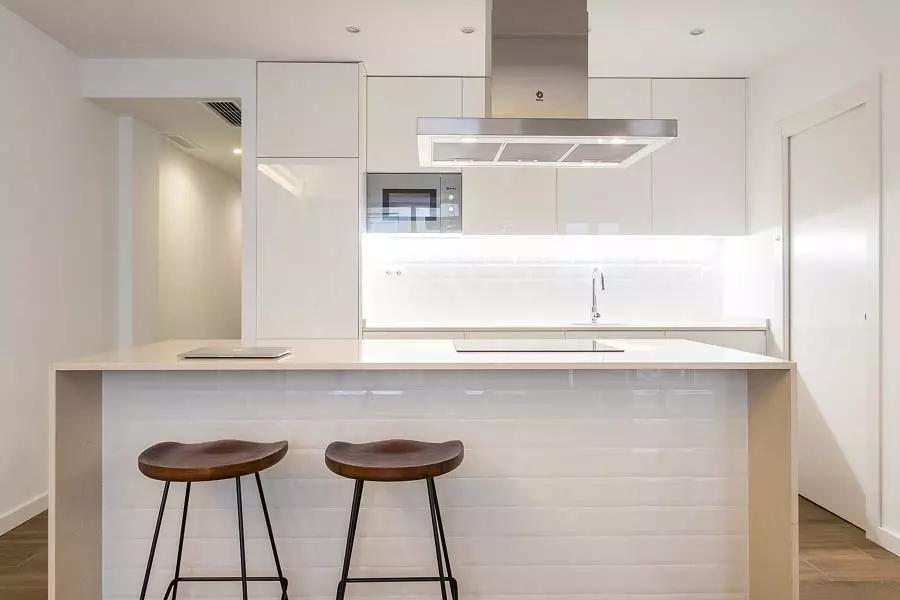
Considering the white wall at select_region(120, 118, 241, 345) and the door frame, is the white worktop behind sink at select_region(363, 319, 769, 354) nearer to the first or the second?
the door frame

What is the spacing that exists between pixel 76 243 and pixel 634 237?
3.65 metres

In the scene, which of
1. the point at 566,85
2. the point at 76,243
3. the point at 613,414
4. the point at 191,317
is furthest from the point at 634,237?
the point at 191,317

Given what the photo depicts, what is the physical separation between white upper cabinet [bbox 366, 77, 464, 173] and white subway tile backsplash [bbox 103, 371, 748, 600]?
217 centimetres

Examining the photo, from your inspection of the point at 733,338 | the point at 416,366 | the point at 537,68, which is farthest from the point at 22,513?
the point at 733,338

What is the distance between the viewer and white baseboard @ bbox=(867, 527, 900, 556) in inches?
109

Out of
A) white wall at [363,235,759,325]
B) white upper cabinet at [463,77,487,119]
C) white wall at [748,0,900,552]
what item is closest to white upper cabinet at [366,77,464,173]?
white upper cabinet at [463,77,487,119]

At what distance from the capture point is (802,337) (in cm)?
359

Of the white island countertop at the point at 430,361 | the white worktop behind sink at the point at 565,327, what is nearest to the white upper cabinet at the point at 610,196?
the white worktop behind sink at the point at 565,327

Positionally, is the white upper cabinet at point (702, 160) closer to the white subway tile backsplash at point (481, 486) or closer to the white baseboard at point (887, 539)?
the white baseboard at point (887, 539)

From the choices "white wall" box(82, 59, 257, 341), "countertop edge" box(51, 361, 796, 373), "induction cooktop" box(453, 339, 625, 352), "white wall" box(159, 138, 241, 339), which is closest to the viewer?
"countertop edge" box(51, 361, 796, 373)

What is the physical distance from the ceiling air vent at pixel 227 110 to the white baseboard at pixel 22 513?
2.53 metres

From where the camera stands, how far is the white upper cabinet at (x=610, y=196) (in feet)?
13.7

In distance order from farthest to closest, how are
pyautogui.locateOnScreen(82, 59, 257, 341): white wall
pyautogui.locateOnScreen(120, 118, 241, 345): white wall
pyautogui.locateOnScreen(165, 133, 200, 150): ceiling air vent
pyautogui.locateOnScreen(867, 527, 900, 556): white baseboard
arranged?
pyautogui.locateOnScreen(165, 133, 200, 150): ceiling air vent, pyautogui.locateOnScreen(120, 118, 241, 345): white wall, pyautogui.locateOnScreen(82, 59, 257, 341): white wall, pyautogui.locateOnScreen(867, 527, 900, 556): white baseboard

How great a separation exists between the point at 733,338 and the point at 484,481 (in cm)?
236
